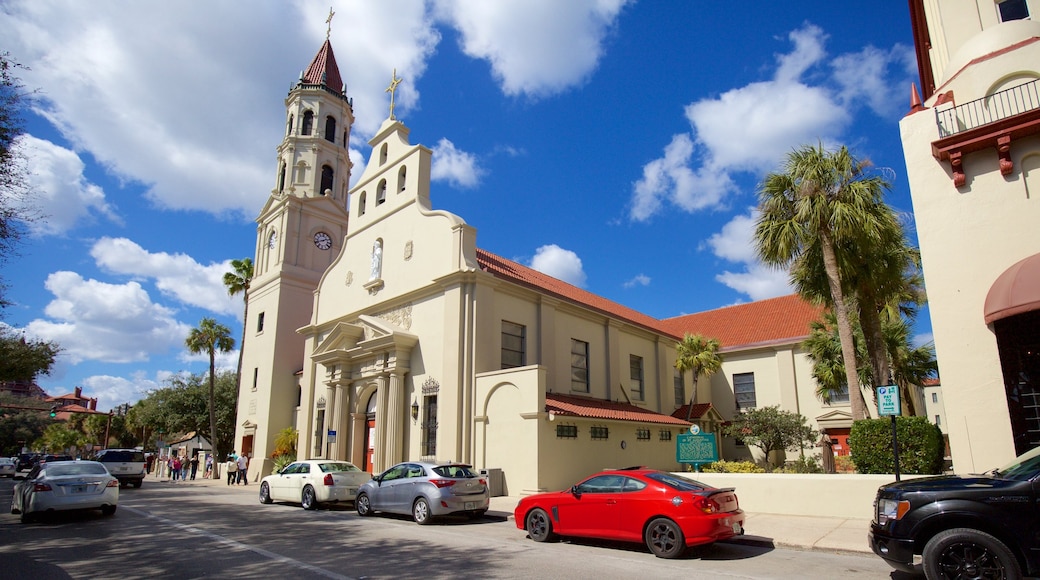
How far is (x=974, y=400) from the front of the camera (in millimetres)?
11773

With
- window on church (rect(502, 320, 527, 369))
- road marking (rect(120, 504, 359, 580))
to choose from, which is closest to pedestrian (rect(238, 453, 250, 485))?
road marking (rect(120, 504, 359, 580))

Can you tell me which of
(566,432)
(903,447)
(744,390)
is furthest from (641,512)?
(744,390)

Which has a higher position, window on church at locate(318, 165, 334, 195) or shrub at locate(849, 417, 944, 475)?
window on church at locate(318, 165, 334, 195)

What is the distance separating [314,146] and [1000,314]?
1341 inches

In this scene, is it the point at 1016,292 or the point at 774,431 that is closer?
the point at 1016,292

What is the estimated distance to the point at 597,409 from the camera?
2109cm

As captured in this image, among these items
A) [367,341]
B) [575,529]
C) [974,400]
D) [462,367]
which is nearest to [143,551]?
[575,529]

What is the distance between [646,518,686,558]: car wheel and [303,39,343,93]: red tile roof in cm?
3545

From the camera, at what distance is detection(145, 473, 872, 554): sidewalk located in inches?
390

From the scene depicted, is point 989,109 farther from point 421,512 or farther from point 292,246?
point 292,246

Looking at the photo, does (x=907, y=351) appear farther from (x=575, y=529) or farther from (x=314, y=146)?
(x=314, y=146)

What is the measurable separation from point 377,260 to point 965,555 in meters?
22.3

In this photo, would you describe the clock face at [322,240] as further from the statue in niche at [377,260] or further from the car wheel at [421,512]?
the car wheel at [421,512]

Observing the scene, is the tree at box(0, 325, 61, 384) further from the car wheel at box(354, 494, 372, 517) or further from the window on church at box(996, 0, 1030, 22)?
the window on church at box(996, 0, 1030, 22)
